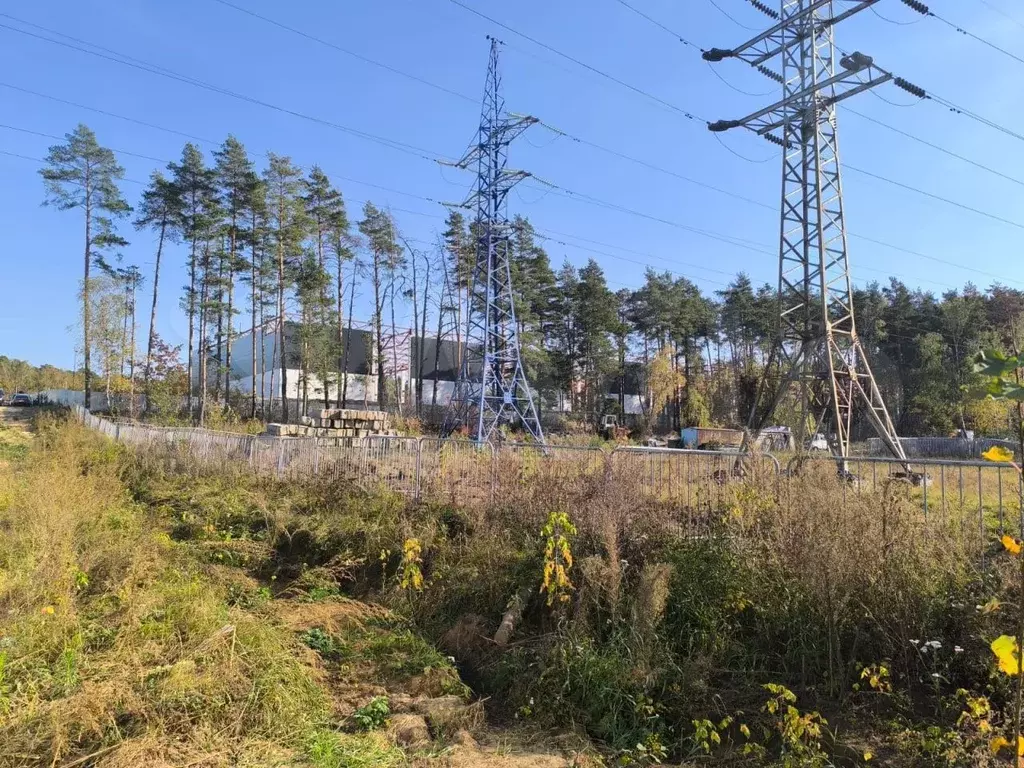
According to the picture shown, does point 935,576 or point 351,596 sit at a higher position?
point 935,576

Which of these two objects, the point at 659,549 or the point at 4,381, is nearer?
Result: the point at 659,549

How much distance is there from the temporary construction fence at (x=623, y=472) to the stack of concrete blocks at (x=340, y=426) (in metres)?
4.46

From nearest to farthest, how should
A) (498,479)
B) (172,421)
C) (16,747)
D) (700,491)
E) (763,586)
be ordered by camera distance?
(16,747) < (763,586) < (700,491) < (498,479) < (172,421)

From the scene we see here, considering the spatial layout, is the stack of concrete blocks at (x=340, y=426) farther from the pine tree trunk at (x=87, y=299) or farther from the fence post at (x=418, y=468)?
the pine tree trunk at (x=87, y=299)

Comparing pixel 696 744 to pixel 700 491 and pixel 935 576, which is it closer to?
pixel 935 576

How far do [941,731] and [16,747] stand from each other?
519 cm

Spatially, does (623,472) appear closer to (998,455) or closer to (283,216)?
(998,455)

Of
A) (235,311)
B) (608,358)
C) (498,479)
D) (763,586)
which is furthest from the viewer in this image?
(608,358)

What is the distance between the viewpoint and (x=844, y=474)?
620 cm

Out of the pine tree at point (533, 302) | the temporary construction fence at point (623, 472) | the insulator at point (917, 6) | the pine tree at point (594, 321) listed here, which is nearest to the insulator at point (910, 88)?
the insulator at point (917, 6)

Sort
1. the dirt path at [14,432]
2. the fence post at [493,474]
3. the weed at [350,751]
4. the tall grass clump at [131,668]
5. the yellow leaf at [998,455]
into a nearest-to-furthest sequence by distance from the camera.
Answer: the yellow leaf at [998,455] → the tall grass clump at [131,668] → the weed at [350,751] → the fence post at [493,474] → the dirt path at [14,432]

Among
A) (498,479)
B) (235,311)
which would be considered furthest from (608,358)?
(498,479)

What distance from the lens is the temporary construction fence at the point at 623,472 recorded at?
5664mm

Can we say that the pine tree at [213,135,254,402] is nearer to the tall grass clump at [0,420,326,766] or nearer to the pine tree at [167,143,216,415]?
the pine tree at [167,143,216,415]
